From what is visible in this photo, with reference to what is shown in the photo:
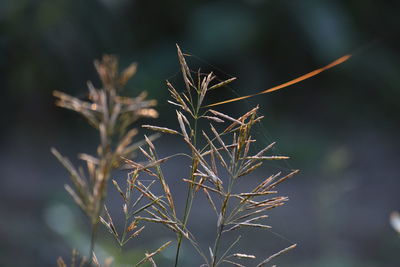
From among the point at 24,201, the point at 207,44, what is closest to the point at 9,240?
the point at 24,201

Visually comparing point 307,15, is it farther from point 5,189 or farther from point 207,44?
point 5,189

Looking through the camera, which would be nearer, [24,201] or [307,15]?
[24,201]

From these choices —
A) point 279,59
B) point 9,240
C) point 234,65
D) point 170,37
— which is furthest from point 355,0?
point 9,240

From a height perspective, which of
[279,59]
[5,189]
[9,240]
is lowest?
[5,189]

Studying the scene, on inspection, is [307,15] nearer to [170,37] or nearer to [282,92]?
[282,92]

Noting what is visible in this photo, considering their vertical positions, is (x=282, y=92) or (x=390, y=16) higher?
(x=390, y=16)

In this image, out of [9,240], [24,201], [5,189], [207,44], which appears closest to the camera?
[9,240]

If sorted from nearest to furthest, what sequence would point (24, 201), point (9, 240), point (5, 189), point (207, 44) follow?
point (9, 240)
point (24, 201)
point (5, 189)
point (207, 44)
